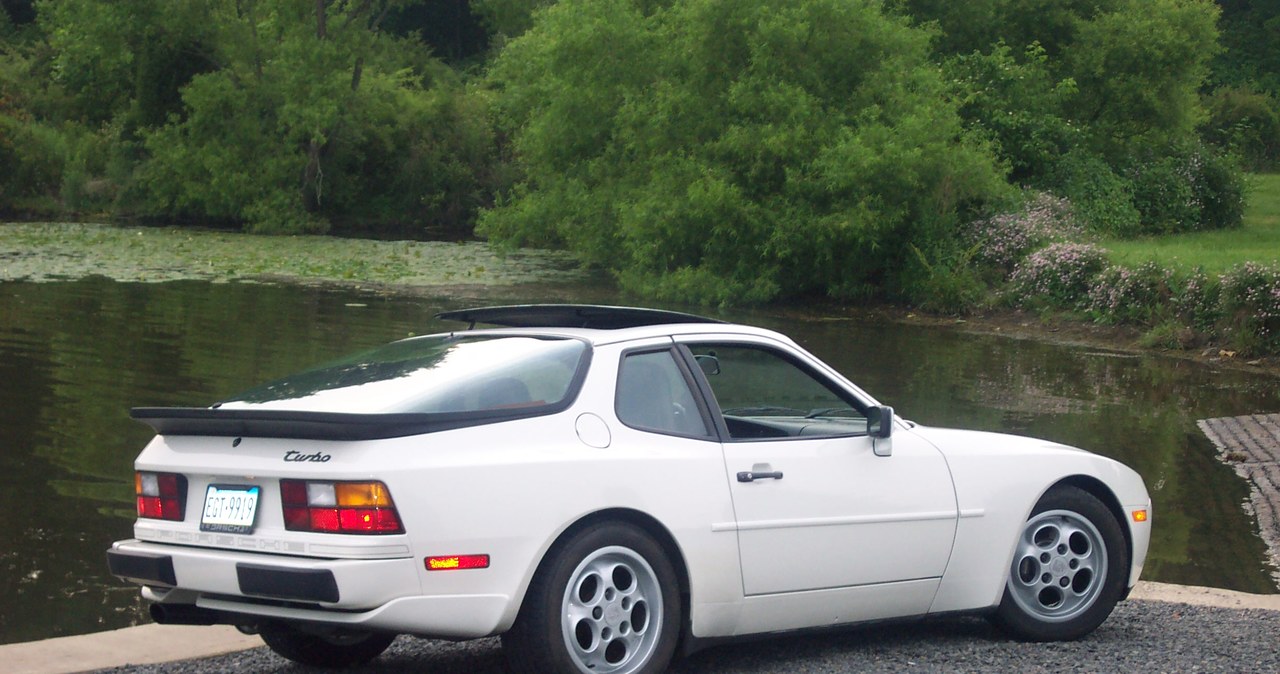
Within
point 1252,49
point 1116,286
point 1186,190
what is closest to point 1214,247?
point 1186,190

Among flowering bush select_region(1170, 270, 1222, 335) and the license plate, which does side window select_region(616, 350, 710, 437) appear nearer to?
the license plate

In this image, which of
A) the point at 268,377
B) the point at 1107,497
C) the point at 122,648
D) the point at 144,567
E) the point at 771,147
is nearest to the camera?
the point at 144,567

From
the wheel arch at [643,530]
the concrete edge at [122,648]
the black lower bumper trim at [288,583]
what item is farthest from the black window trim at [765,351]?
the concrete edge at [122,648]

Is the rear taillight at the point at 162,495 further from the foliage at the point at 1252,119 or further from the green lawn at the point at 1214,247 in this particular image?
the foliage at the point at 1252,119

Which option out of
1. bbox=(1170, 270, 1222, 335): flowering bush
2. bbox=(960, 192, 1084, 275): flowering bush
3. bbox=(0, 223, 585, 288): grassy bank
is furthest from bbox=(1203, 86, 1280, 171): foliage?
bbox=(1170, 270, 1222, 335): flowering bush

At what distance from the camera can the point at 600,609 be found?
5.51m

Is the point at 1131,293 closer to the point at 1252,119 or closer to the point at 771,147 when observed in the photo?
the point at 771,147

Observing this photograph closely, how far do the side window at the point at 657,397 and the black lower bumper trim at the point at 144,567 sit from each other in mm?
1710

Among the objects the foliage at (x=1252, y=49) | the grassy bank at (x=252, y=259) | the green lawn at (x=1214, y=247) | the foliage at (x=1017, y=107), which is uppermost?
the foliage at (x=1252, y=49)

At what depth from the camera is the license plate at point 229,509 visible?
5.30 m

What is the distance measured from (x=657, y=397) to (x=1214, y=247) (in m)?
29.4

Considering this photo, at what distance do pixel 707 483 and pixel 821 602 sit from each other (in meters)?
0.80

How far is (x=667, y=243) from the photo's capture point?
33.2m

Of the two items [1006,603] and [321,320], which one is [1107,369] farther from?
[1006,603]
